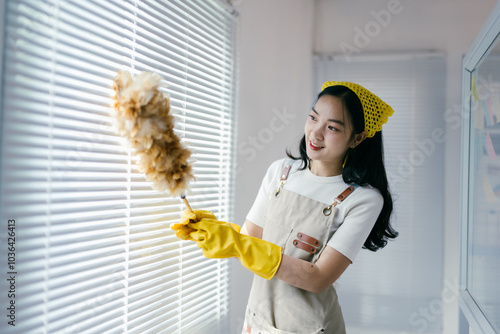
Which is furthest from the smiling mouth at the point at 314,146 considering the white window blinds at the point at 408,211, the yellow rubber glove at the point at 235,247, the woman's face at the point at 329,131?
the white window blinds at the point at 408,211

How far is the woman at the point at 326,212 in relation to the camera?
1313 mm

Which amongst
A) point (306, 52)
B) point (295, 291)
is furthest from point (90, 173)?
point (306, 52)

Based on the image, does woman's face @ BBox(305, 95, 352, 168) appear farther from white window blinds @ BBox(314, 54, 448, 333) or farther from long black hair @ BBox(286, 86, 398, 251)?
white window blinds @ BBox(314, 54, 448, 333)

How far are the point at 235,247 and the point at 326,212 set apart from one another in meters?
0.37

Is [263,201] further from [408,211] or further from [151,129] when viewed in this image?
[408,211]

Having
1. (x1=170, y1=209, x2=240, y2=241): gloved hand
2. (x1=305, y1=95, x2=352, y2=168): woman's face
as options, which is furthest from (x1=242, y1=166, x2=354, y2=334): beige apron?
(x1=170, y1=209, x2=240, y2=241): gloved hand

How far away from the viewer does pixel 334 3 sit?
11.0 ft

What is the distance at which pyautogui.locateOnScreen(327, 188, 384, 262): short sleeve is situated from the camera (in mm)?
1295

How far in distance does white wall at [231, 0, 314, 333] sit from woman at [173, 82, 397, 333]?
0.76m

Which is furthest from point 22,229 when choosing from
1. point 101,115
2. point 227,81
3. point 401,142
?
point 401,142

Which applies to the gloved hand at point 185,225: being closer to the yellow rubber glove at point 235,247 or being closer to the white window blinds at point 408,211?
the yellow rubber glove at point 235,247

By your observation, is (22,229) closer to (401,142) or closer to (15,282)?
(15,282)

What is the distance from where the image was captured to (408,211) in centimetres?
315

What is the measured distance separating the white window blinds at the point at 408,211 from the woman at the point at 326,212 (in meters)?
1.77
